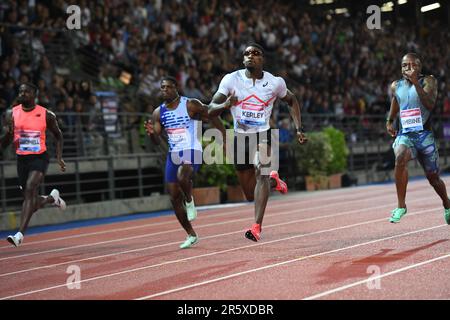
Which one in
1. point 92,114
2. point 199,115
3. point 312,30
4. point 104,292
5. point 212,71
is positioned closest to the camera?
point 104,292

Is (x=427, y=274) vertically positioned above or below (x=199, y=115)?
below

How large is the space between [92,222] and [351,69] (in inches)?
692

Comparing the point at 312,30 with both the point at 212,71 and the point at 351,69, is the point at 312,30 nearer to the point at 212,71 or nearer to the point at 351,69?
the point at 351,69

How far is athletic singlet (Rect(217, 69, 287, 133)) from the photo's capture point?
10391 mm

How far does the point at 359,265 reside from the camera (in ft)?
27.1

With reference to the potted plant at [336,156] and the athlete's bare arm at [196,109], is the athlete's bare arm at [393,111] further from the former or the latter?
the potted plant at [336,156]

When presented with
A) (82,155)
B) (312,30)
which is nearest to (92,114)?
(82,155)

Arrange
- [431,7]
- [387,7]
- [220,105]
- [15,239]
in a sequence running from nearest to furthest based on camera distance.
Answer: [220,105] → [15,239] → [431,7] → [387,7]

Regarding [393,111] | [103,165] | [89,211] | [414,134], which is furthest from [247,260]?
[103,165]

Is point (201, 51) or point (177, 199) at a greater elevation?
point (201, 51)

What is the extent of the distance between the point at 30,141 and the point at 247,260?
13.2ft

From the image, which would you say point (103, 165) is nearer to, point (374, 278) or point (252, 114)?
point (252, 114)

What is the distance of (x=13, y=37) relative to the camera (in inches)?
728

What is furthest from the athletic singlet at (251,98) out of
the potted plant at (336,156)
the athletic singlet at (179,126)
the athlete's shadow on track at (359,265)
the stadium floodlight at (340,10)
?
the stadium floodlight at (340,10)
